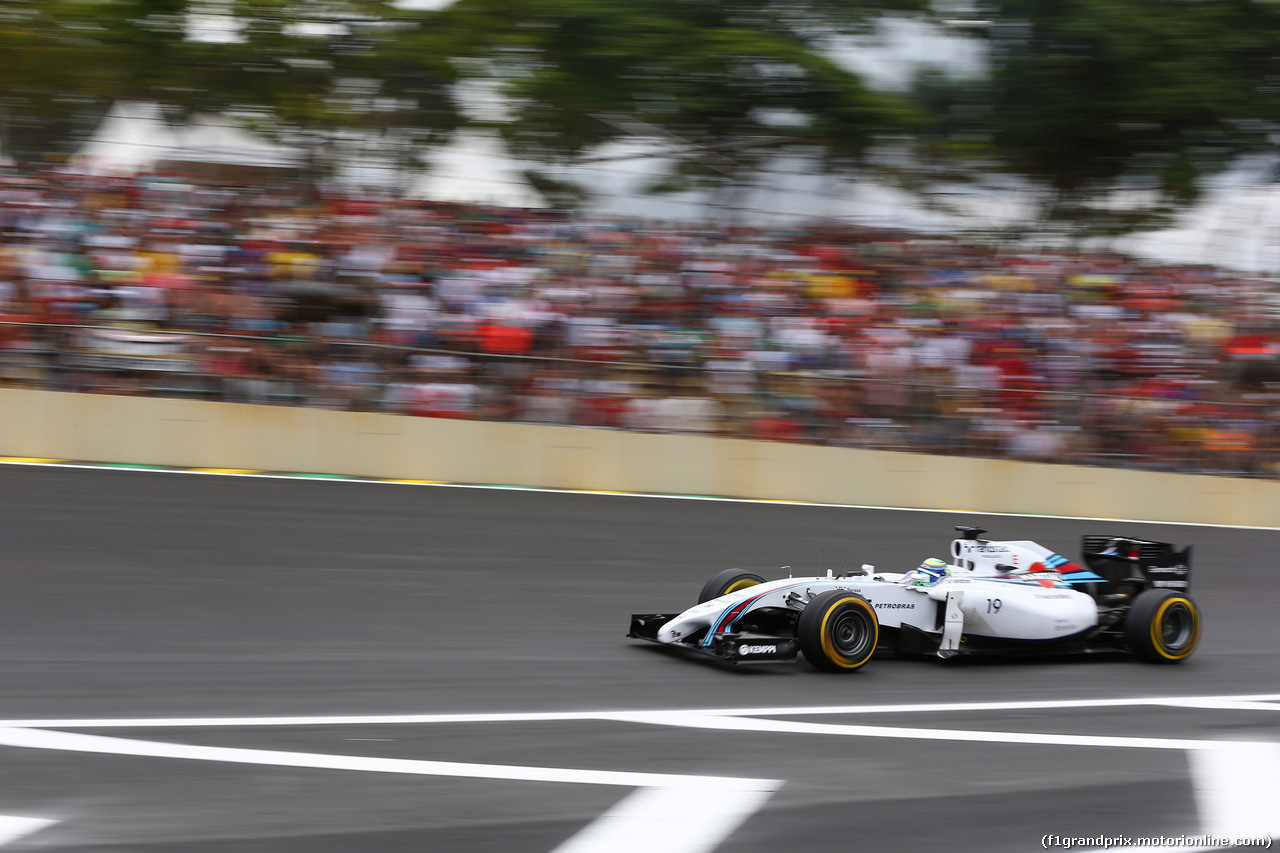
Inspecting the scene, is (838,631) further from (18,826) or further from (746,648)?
(18,826)

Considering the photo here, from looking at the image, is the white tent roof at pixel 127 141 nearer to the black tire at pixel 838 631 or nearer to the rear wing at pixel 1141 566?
the black tire at pixel 838 631

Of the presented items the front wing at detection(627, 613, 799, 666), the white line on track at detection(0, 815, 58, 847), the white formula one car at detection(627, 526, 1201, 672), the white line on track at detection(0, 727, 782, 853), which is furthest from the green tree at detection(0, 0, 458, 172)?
the white line on track at detection(0, 815, 58, 847)

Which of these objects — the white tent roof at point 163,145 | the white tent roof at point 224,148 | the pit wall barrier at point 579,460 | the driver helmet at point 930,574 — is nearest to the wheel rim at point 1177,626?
the driver helmet at point 930,574

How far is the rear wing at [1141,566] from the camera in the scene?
7434 mm

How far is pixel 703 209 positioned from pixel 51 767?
12129 mm

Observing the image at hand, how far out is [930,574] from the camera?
22.1 feet

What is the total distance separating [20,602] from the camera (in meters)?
6.85

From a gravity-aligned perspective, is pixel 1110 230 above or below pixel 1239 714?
above

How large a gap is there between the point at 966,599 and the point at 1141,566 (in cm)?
150

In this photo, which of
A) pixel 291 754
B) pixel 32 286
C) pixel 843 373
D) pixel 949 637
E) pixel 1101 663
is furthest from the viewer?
pixel 843 373

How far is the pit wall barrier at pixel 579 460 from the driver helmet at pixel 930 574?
5337 millimetres

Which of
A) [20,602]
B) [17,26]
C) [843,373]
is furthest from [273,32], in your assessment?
[20,602]

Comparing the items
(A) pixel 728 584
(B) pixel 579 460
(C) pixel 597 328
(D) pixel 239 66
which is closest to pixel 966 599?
(A) pixel 728 584

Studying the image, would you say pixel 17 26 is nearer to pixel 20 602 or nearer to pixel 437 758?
pixel 20 602
